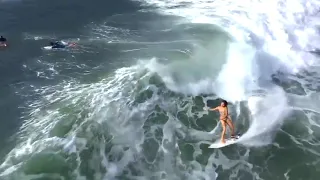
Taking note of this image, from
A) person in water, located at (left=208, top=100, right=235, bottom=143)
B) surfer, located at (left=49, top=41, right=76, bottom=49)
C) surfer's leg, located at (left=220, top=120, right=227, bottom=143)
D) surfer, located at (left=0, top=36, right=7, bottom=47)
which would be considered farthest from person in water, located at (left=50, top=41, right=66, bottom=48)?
surfer's leg, located at (left=220, top=120, right=227, bottom=143)

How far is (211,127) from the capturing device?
66.1 feet

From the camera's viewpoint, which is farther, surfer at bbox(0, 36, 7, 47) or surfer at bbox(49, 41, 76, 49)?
surfer at bbox(0, 36, 7, 47)

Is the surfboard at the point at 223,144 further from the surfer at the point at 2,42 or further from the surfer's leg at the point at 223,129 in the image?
the surfer at the point at 2,42

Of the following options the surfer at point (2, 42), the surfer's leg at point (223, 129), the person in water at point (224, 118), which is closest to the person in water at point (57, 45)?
the surfer at point (2, 42)

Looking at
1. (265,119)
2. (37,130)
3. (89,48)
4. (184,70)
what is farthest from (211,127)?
(89,48)

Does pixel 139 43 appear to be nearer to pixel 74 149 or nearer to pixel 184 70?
pixel 184 70

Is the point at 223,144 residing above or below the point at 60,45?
above

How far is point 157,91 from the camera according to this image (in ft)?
70.6

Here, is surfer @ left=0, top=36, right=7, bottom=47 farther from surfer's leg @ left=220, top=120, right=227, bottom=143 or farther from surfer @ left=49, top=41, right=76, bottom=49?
surfer's leg @ left=220, top=120, right=227, bottom=143

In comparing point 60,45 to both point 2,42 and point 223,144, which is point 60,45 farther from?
point 223,144

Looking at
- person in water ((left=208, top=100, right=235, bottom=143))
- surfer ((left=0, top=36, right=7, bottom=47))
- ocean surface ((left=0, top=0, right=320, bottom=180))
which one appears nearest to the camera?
ocean surface ((left=0, top=0, right=320, bottom=180))

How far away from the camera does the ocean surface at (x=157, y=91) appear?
1773 cm

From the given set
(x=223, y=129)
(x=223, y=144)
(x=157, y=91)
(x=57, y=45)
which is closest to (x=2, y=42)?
(x=57, y=45)

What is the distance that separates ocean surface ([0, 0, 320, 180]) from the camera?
17.7 m
